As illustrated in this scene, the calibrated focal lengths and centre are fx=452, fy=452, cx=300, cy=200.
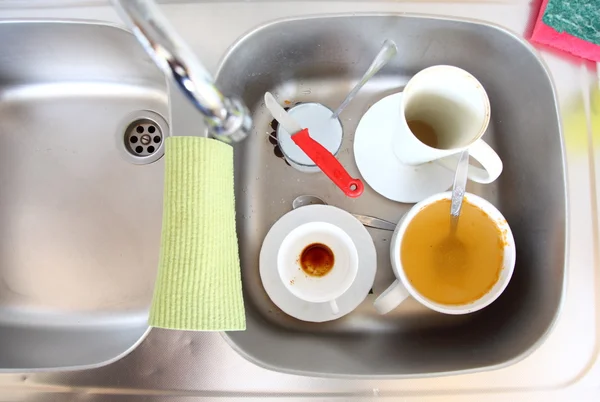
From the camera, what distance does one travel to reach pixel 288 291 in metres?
0.57

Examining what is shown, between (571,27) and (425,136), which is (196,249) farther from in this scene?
(571,27)

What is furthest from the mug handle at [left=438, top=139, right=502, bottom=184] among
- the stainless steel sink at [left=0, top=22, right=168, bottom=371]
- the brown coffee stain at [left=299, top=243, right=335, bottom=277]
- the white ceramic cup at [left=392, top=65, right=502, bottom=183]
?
the stainless steel sink at [left=0, top=22, right=168, bottom=371]

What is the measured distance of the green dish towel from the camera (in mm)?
447

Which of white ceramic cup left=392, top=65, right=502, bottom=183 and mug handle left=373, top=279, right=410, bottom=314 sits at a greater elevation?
white ceramic cup left=392, top=65, right=502, bottom=183

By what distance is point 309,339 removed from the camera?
1.88 feet

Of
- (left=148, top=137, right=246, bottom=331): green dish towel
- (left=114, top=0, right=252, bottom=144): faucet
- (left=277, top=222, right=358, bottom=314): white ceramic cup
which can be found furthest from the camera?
(left=277, top=222, right=358, bottom=314): white ceramic cup

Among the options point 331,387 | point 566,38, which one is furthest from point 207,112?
point 566,38

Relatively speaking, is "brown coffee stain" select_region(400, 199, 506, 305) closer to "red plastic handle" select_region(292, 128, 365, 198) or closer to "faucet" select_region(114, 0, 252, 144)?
"red plastic handle" select_region(292, 128, 365, 198)

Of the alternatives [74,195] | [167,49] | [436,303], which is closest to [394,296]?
[436,303]

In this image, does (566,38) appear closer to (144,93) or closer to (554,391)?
(554,391)

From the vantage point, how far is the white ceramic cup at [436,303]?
483 millimetres

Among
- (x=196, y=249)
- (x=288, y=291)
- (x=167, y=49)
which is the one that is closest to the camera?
(x=167, y=49)

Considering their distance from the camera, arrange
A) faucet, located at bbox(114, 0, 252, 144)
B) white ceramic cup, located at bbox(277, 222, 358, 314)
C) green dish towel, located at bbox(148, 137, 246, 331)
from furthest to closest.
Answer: white ceramic cup, located at bbox(277, 222, 358, 314)
green dish towel, located at bbox(148, 137, 246, 331)
faucet, located at bbox(114, 0, 252, 144)

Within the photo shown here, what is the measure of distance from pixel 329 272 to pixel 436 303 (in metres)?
0.14
